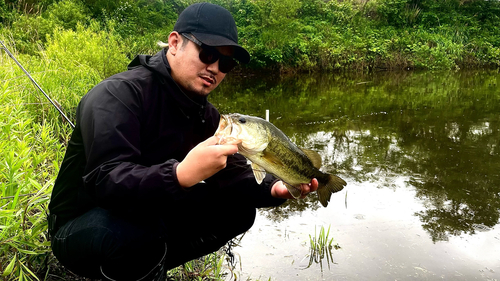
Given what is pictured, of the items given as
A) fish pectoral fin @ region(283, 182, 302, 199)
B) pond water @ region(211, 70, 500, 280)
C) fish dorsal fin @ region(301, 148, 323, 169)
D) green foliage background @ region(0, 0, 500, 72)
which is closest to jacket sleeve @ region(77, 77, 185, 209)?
fish pectoral fin @ region(283, 182, 302, 199)

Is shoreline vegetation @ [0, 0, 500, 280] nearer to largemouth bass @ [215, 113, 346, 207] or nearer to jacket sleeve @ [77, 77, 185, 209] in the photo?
jacket sleeve @ [77, 77, 185, 209]

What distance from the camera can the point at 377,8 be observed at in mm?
23125

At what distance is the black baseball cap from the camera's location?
2.11 meters

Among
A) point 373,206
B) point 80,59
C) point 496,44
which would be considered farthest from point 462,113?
point 496,44

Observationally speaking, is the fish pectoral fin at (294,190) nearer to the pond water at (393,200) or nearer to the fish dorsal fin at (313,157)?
the fish dorsal fin at (313,157)

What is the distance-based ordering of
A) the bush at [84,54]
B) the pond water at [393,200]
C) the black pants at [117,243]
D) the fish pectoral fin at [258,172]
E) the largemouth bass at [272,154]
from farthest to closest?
1. the bush at [84,54]
2. the pond water at [393,200]
3. the fish pectoral fin at [258,172]
4. the black pants at [117,243]
5. the largemouth bass at [272,154]

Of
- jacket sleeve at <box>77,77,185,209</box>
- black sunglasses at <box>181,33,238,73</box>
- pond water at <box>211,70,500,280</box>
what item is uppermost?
black sunglasses at <box>181,33,238,73</box>

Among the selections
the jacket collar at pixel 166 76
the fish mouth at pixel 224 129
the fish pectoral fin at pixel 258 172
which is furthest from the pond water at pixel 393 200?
the fish mouth at pixel 224 129

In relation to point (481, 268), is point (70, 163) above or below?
above

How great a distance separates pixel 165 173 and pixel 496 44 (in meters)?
25.0

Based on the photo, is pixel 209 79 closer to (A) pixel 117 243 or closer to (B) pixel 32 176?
(A) pixel 117 243

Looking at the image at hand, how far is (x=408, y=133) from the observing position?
7734 mm

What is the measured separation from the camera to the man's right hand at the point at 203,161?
1635 mm

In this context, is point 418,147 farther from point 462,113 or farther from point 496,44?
point 496,44
